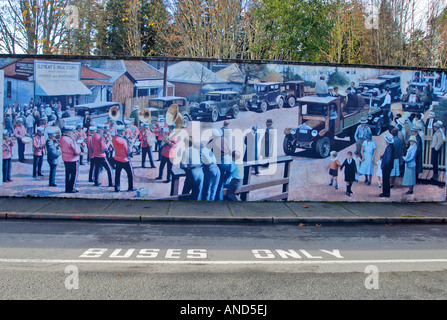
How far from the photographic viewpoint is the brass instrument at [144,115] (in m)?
11.2

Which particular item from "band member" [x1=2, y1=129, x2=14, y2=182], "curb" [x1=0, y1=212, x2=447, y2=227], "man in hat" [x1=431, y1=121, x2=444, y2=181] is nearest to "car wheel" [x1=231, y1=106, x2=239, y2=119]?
"curb" [x1=0, y1=212, x2=447, y2=227]

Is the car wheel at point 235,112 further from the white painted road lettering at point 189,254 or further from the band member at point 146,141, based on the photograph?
the white painted road lettering at point 189,254

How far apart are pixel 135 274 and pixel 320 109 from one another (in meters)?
7.84

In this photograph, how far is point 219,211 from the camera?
10266mm

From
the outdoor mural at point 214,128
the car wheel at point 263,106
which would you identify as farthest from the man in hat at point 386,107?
the car wheel at point 263,106

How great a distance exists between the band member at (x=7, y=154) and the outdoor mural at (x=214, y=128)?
0.03 meters

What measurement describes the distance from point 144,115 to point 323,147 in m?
5.16

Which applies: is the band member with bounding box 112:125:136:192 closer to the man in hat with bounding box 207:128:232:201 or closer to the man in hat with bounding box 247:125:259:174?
the man in hat with bounding box 207:128:232:201

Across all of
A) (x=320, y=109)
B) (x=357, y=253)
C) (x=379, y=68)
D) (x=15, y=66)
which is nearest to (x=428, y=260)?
(x=357, y=253)

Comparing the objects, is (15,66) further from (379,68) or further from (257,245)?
(379,68)

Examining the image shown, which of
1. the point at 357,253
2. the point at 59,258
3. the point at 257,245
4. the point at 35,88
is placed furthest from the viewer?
the point at 35,88

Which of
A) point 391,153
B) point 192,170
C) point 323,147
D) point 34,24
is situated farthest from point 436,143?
point 34,24

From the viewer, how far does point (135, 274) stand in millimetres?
5613

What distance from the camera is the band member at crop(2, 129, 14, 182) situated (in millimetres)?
11117
